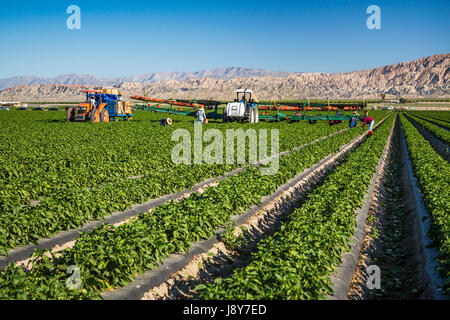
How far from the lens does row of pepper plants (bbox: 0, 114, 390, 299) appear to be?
4410 millimetres

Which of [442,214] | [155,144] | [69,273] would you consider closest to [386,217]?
[442,214]

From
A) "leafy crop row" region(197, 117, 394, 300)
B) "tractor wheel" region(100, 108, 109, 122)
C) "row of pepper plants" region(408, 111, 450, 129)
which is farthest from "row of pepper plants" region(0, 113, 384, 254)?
"row of pepper plants" region(408, 111, 450, 129)

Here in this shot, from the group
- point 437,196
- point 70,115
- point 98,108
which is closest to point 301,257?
point 437,196

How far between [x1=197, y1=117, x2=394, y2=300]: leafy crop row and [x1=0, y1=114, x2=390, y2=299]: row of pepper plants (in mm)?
1145

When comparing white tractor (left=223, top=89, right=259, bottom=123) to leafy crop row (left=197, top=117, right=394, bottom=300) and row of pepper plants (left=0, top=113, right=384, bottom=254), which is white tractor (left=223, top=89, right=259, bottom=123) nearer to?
row of pepper plants (left=0, top=113, right=384, bottom=254)

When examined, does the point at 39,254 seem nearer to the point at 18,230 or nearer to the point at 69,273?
the point at 69,273

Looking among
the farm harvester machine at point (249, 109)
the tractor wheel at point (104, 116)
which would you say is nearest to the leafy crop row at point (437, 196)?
the farm harvester machine at point (249, 109)

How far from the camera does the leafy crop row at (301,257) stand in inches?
176

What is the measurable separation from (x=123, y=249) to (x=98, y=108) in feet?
82.3

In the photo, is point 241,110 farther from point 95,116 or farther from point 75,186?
point 75,186

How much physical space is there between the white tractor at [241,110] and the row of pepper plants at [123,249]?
2323 centimetres

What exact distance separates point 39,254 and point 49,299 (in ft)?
3.78

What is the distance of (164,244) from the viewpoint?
6.09 m

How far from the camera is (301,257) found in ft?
16.9
